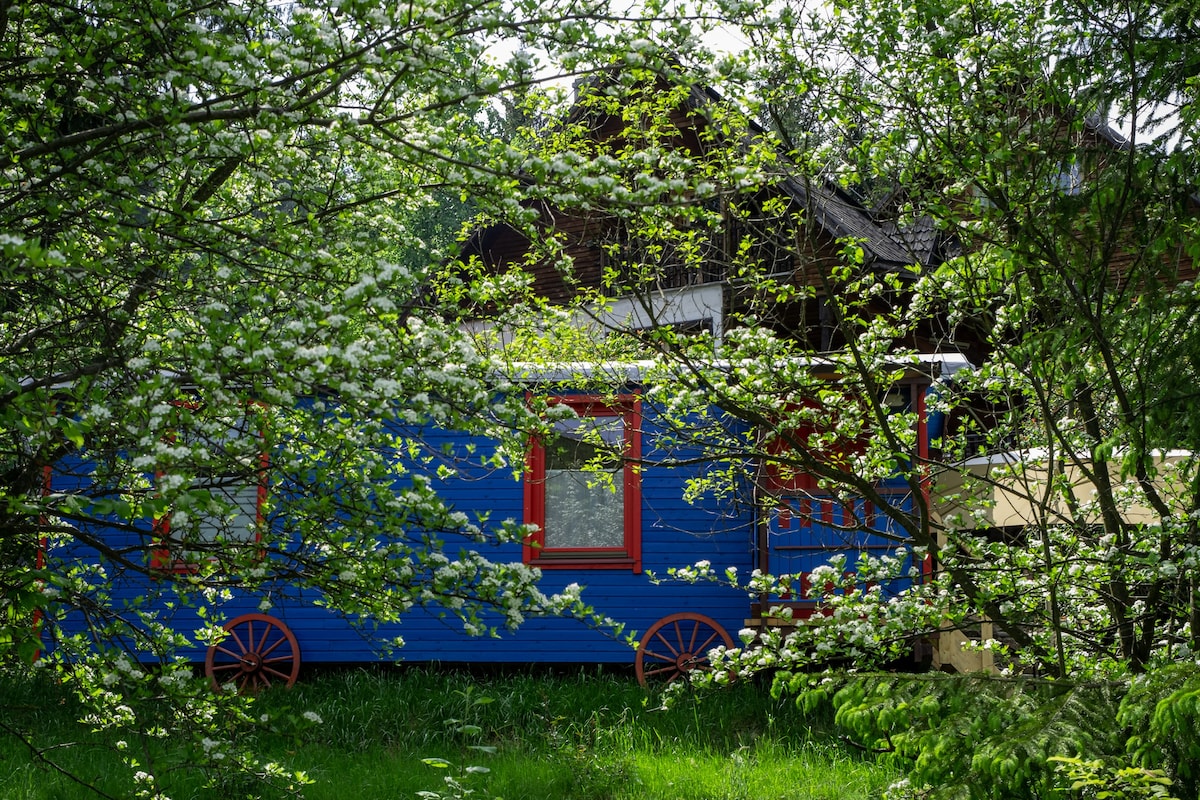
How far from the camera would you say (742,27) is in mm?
4684

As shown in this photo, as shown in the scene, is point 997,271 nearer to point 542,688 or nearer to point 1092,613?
point 1092,613

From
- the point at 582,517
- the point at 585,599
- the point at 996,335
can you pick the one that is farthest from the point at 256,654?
the point at 996,335

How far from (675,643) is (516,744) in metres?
2.01

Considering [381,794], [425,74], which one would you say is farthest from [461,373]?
[381,794]

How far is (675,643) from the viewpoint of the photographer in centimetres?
927

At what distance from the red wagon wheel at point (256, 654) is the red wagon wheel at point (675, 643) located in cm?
305

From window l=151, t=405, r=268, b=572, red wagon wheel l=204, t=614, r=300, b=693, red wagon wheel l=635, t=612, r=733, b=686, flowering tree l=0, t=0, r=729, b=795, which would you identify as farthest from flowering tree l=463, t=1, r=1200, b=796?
red wagon wheel l=204, t=614, r=300, b=693

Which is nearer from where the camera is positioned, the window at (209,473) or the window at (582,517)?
the window at (209,473)

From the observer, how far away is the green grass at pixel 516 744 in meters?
6.74

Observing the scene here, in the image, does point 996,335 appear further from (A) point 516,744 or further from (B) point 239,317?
(A) point 516,744

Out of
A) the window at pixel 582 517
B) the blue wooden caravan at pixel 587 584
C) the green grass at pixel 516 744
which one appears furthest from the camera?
the window at pixel 582 517

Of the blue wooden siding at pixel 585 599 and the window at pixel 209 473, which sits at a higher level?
the window at pixel 209 473

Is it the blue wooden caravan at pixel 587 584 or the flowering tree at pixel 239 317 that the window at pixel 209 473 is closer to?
the flowering tree at pixel 239 317

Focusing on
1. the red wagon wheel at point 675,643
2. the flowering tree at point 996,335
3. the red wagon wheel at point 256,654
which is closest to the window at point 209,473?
the flowering tree at point 996,335
